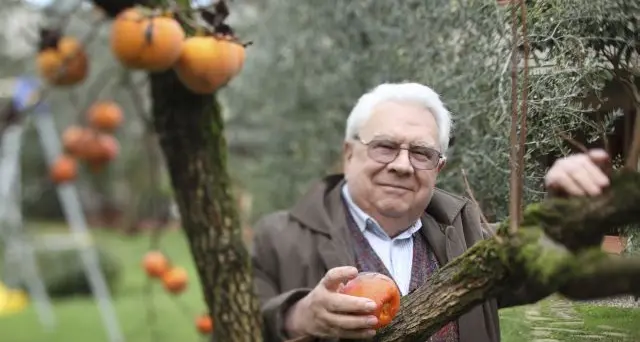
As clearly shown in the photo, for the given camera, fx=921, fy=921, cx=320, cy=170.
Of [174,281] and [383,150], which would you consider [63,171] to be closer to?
[174,281]

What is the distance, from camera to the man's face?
101cm

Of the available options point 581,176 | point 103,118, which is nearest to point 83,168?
point 103,118

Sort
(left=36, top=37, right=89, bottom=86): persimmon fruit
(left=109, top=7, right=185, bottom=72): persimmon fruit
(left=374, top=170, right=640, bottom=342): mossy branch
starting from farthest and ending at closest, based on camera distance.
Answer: (left=36, top=37, right=89, bottom=86): persimmon fruit, (left=109, top=7, right=185, bottom=72): persimmon fruit, (left=374, top=170, right=640, bottom=342): mossy branch

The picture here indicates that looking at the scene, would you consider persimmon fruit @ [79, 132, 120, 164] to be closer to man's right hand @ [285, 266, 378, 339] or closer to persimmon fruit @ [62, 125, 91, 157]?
persimmon fruit @ [62, 125, 91, 157]

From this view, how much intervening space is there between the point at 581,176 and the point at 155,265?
1941 millimetres

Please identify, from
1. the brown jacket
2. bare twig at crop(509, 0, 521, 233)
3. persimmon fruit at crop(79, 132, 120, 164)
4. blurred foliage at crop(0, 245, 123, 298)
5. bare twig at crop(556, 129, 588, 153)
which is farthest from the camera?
blurred foliage at crop(0, 245, 123, 298)

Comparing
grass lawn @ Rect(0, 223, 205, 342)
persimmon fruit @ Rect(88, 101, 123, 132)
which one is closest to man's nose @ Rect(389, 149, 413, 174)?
persimmon fruit @ Rect(88, 101, 123, 132)

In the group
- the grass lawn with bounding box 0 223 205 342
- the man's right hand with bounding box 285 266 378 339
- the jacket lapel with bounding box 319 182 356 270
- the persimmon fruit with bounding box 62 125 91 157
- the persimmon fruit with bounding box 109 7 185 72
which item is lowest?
→ the grass lawn with bounding box 0 223 205 342

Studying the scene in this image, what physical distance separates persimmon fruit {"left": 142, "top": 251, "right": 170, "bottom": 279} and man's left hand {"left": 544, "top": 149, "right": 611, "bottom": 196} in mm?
1889

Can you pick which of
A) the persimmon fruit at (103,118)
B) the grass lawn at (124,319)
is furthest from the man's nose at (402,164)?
the grass lawn at (124,319)

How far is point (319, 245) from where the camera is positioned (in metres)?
1.15

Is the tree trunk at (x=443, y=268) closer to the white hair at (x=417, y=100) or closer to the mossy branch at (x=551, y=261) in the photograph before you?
the mossy branch at (x=551, y=261)

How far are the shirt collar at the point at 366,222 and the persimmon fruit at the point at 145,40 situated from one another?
14.1 inches

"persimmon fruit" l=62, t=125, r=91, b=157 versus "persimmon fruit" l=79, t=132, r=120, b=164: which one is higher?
"persimmon fruit" l=62, t=125, r=91, b=157
